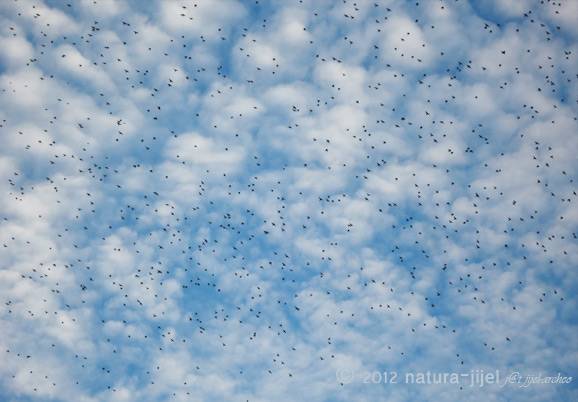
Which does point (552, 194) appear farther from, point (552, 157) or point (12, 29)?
point (12, 29)

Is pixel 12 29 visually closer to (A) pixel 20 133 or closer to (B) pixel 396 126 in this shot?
(A) pixel 20 133

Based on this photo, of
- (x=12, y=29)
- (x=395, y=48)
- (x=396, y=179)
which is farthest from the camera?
(x=396, y=179)

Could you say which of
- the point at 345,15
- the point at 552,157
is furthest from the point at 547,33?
the point at 345,15

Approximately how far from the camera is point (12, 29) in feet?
61.9

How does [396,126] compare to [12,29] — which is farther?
[396,126]

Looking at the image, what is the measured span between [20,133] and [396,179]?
17.6 meters

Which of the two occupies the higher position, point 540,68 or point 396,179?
point 540,68

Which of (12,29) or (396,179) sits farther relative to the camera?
(396,179)

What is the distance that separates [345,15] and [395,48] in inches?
107

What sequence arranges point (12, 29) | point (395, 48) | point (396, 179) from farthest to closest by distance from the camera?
point (396, 179) < point (395, 48) < point (12, 29)

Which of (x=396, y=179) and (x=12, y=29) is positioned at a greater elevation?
(x=12, y=29)

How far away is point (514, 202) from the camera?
21.7 metres

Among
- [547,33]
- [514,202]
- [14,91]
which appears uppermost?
[547,33]

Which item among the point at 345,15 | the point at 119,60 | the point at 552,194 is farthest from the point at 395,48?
the point at 119,60
